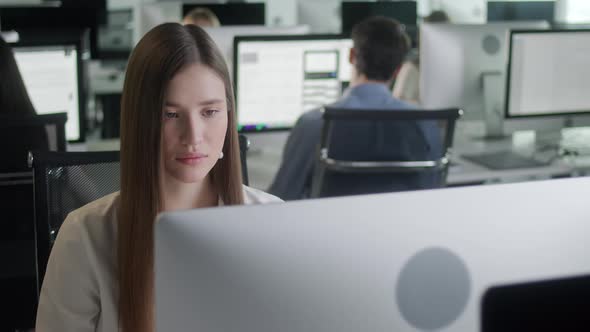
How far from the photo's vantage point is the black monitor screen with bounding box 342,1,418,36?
207 inches

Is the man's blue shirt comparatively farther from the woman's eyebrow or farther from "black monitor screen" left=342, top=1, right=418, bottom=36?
"black monitor screen" left=342, top=1, right=418, bottom=36

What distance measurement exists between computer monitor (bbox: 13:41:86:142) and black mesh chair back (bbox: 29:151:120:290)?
1.22 meters

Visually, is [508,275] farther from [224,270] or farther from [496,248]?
[224,270]

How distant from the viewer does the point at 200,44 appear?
98 centimetres

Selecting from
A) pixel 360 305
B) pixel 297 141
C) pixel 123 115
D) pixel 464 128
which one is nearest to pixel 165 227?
pixel 360 305

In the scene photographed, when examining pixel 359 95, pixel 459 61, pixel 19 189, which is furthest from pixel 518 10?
pixel 19 189

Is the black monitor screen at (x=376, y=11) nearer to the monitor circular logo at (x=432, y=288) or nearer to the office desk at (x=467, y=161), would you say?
the office desk at (x=467, y=161)

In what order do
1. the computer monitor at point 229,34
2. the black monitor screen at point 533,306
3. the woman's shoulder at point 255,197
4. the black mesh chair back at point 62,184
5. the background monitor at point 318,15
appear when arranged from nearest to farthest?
the black monitor screen at point 533,306 < the woman's shoulder at point 255,197 < the black mesh chair back at point 62,184 < the computer monitor at point 229,34 < the background monitor at point 318,15

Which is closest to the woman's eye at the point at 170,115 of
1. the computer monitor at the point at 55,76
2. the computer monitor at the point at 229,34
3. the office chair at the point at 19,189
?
the office chair at the point at 19,189

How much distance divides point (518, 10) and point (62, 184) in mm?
4972

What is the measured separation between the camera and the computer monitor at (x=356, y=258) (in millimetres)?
606

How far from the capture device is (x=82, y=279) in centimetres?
94

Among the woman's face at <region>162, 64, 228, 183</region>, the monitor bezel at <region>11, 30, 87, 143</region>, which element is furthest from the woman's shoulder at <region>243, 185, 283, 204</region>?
the monitor bezel at <region>11, 30, 87, 143</region>

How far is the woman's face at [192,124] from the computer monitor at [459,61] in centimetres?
203
